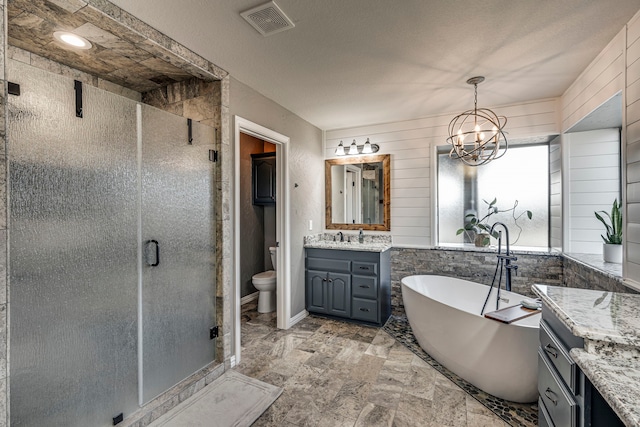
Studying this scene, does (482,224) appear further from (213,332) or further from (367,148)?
(213,332)

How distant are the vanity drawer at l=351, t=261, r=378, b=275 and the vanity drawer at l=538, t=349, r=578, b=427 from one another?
6.55ft

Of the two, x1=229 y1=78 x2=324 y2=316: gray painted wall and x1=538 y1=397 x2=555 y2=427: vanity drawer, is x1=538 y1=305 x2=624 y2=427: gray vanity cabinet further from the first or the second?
x1=229 y1=78 x2=324 y2=316: gray painted wall

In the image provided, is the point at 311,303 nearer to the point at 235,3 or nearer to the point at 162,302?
the point at 162,302

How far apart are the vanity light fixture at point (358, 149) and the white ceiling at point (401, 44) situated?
85 cm

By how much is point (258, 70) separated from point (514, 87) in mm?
2438

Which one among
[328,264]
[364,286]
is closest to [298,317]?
[328,264]

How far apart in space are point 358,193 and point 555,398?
3108 mm

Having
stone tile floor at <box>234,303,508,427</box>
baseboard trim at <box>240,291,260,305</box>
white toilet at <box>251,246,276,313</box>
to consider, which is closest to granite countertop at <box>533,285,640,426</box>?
stone tile floor at <box>234,303,508,427</box>

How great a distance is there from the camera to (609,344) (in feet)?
3.34

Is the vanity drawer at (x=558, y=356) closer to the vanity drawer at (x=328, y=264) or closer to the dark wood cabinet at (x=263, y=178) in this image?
the vanity drawer at (x=328, y=264)

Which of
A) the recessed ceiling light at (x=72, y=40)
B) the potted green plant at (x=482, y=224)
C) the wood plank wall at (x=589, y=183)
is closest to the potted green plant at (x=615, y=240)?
the wood plank wall at (x=589, y=183)

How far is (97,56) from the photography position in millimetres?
2150

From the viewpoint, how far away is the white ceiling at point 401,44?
1.70 m

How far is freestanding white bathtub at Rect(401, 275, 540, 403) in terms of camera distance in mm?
2008
